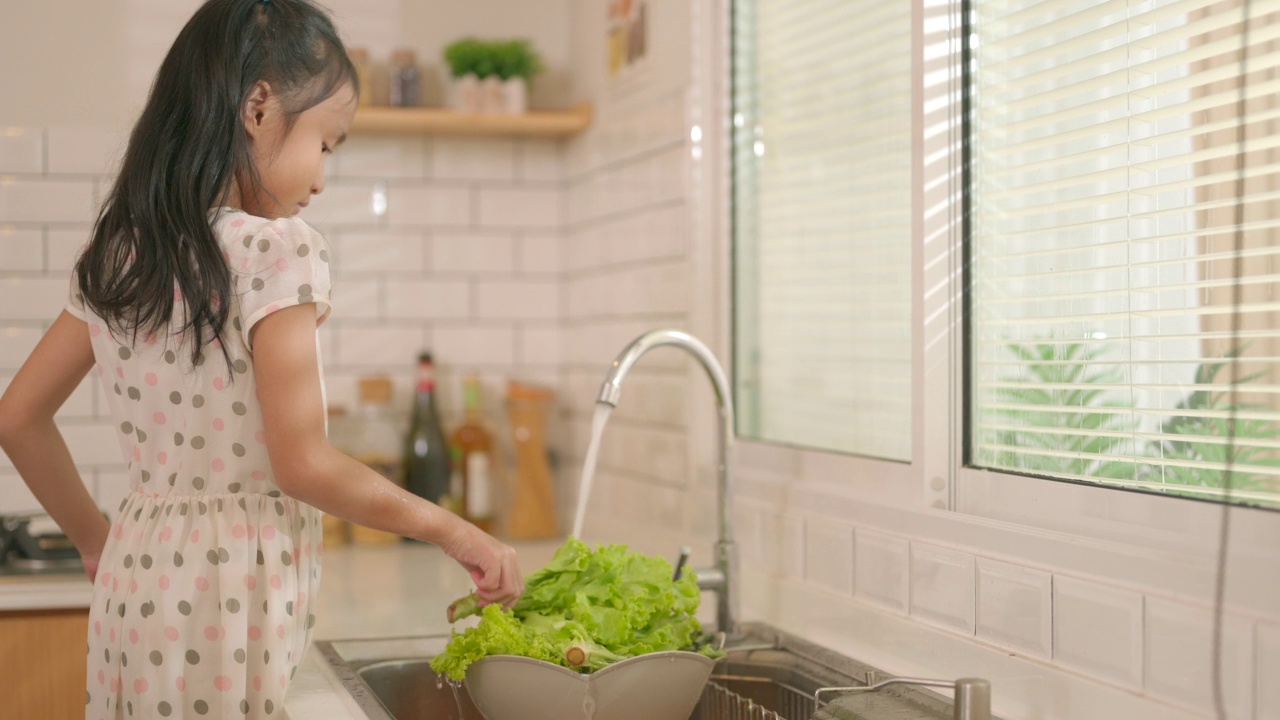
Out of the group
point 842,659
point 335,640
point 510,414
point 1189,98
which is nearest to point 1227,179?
point 1189,98

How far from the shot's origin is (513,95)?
87.6 inches

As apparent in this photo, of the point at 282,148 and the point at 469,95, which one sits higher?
the point at 469,95

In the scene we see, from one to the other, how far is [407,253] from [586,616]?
131 cm

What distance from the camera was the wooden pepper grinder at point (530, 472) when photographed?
7.40 feet

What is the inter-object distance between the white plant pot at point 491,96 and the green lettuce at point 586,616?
122cm

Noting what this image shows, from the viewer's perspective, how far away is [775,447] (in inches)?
61.2

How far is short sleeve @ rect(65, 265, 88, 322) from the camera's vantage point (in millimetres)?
1081

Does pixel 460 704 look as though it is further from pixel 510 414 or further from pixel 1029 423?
pixel 510 414

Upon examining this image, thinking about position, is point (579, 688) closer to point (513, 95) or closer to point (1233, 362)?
point (1233, 362)

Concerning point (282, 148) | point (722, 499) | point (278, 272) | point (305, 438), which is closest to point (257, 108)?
point (282, 148)

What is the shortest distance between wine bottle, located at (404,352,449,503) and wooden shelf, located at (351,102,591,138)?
0.40 meters

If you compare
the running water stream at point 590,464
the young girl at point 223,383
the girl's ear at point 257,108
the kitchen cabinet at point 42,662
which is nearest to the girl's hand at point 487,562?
the young girl at point 223,383

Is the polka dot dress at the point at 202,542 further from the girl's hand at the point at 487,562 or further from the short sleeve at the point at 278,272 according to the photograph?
the girl's hand at the point at 487,562

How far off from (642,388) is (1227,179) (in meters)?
1.13
